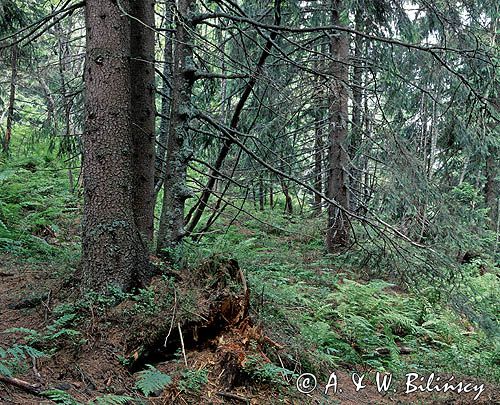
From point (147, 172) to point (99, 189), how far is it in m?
1.18

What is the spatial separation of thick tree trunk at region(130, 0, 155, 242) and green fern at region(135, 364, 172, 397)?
207cm

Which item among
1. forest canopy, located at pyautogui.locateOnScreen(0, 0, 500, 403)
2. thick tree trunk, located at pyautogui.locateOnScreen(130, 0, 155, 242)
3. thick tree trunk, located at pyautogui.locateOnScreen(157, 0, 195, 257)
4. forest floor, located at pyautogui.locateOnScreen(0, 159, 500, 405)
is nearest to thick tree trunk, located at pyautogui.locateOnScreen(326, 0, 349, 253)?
forest canopy, located at pyautogui.locateOnScreen(0, 0, 500, 403)

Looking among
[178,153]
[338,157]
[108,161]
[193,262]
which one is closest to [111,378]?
[193,262]

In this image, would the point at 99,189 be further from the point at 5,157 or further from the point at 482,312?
the point at 5,157

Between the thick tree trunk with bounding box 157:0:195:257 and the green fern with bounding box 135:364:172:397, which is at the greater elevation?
the thick tree trunk with bounding box 157:0:195:257

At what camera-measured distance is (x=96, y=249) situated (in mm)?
3709

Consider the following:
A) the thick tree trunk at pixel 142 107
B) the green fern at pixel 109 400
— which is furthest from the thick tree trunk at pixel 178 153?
the green fern at pixel 109 400

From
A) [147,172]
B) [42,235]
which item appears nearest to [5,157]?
[42,235]

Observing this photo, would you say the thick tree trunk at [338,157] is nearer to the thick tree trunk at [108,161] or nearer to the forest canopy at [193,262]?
the forest canopy at [193,262]

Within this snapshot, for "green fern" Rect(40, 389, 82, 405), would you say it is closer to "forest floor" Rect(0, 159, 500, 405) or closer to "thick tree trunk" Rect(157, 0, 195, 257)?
"forest floor" Rect(0, 159, 500, 405)

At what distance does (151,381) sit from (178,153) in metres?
2.78

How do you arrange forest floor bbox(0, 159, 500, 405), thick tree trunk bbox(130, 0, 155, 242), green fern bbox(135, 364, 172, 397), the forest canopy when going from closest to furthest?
1. green fern bbox(135, 364, 172, 397)
2. forest floor bbox(0, 159, 500, 405)
3. the forest canopy
4. thick tree trunk bbox(130, 0, 155, 242)

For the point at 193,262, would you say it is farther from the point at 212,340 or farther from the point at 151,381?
the point at 151,381

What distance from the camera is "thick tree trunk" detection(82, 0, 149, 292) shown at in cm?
373
